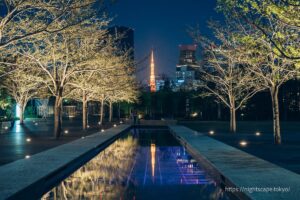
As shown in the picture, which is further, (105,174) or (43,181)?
(105,174)

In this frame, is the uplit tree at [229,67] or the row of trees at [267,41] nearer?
the row of trees at [267,41]

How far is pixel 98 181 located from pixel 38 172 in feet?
5.89

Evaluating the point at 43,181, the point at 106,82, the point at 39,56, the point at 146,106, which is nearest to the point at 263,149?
the point at 43,181

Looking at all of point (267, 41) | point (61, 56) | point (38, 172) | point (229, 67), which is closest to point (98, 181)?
point (38, 172)

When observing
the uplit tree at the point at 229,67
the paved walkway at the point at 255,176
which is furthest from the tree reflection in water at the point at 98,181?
the uplit tree at the point at 229,67

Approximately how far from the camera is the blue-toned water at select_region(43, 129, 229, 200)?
34.5 ft

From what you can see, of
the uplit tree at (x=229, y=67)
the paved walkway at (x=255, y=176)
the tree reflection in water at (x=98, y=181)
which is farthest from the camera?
the uplit tree at (x=229, y=67)

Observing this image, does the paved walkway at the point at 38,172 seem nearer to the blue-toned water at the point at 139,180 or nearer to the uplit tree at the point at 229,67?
the blue-toned water at the point at 139,180

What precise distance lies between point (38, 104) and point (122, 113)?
2585 centimetres

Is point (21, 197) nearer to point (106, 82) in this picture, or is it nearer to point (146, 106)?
point (106, 82)

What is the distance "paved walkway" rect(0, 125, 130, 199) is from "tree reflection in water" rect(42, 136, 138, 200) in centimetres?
31

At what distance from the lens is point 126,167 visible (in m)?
15.3

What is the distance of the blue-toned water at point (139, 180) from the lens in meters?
10.5

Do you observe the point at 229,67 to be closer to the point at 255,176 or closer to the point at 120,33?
the point at 120,33
